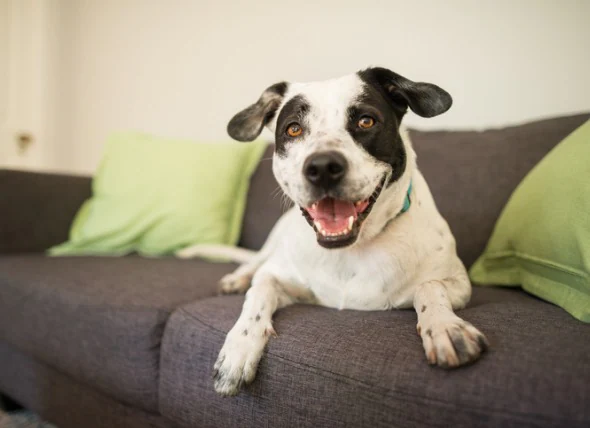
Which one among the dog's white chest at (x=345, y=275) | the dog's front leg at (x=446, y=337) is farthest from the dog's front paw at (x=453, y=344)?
the dog's white chest at (x=345, y=275)

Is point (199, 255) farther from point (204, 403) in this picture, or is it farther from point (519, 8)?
point (519, 8)

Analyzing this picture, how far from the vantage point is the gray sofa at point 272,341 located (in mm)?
747

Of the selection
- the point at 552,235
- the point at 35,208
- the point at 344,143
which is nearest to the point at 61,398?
the point at 35,208

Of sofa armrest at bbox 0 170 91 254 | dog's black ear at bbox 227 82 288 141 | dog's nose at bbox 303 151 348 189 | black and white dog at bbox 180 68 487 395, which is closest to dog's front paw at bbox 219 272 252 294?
black and white dog at bbox 180 68 487 395

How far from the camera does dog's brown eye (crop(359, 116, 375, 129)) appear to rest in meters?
1.17

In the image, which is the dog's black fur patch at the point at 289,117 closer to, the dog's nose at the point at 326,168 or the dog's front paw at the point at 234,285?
the dog's nose at the point at 326,168

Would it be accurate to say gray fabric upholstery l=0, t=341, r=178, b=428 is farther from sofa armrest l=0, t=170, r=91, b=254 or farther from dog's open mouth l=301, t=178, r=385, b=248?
dog's open mouth l=301, t=178, r=385, b=248

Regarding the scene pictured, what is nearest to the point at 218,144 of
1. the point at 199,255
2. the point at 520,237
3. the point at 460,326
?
the point at 199,255

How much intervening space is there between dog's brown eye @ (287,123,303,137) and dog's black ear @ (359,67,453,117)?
0.85 ft

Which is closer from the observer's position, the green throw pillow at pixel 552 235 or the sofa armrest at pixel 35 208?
the green throw pillow at pixel 552 235

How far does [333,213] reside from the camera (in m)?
1.11

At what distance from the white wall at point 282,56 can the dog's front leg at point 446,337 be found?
1587 mm

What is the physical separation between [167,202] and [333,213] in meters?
1.38

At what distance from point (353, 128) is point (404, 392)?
0.71m
